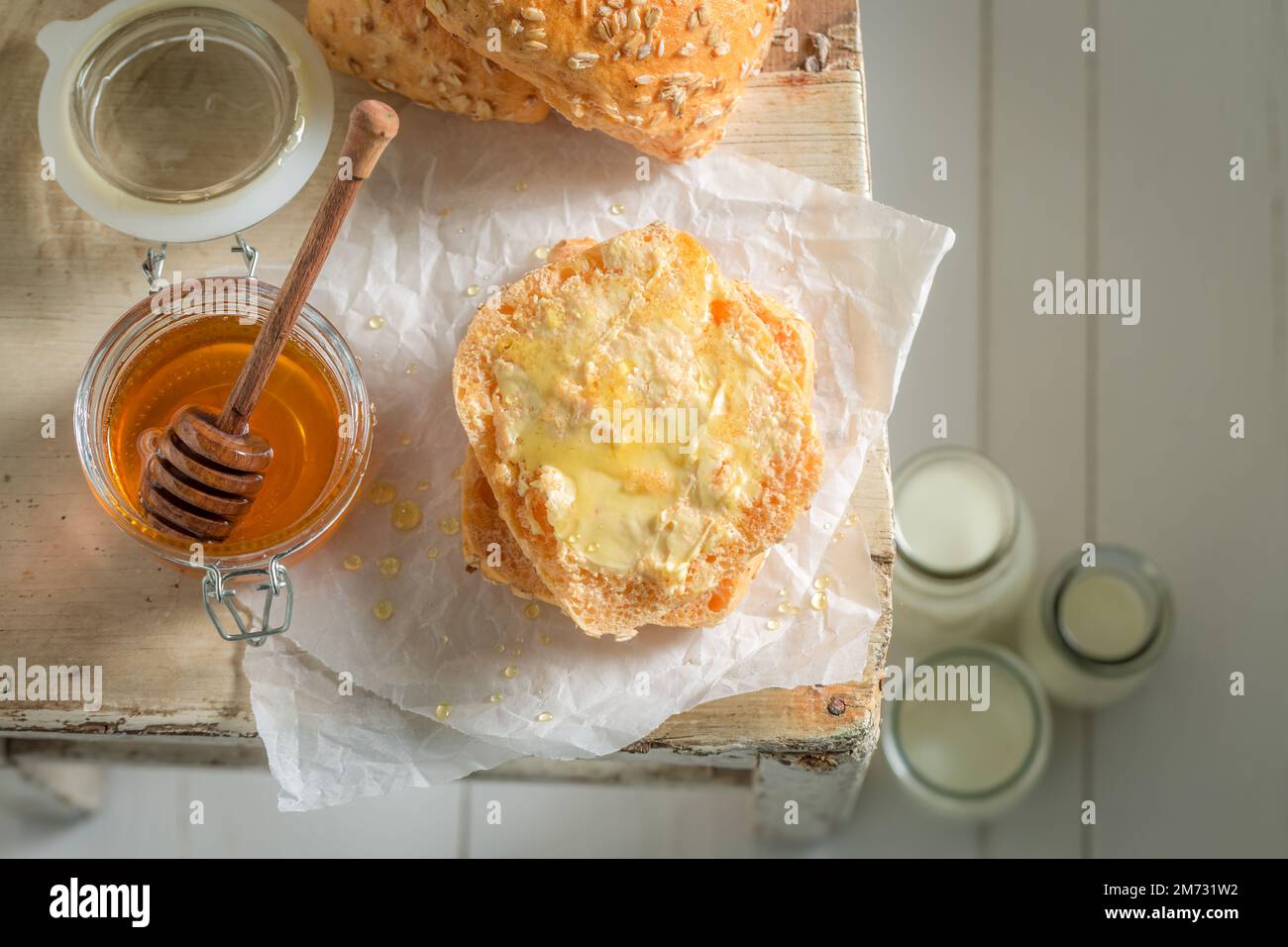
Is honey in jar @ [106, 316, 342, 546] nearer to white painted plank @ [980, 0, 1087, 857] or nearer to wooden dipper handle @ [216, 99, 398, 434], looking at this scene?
wooden dipper handle @ [216, 99, 398, 434]

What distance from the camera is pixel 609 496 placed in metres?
1.23

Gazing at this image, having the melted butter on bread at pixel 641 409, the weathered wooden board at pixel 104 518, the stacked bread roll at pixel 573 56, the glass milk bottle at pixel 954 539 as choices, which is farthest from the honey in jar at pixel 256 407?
the glass milk bottle at pixel 954 539

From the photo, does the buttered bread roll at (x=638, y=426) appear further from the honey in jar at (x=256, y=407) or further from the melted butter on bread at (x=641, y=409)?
the honey in jar at (x=256, y=407)

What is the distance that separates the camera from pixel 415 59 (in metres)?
1.37

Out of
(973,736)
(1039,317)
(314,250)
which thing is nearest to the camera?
(314,250)

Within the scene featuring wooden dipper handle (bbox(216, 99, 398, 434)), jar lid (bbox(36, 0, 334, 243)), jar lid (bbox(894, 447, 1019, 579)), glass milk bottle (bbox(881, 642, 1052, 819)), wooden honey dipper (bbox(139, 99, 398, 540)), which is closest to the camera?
wooden dipper handle (bbox(216, 99, 398, 434))

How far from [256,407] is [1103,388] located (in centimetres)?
133

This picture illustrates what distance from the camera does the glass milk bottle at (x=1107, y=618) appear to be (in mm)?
1711

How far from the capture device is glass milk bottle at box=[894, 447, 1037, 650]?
5.59 feet

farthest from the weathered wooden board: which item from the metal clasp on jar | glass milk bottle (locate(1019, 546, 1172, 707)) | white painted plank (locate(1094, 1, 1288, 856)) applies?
white painted plank (locate(1094, 1, 1288, 856))

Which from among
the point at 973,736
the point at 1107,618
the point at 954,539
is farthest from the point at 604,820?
the point at 1107,618

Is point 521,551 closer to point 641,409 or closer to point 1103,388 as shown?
point 641,409

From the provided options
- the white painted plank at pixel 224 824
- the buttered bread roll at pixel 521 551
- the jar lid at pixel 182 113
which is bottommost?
the white painted plank at pixel 224 824
